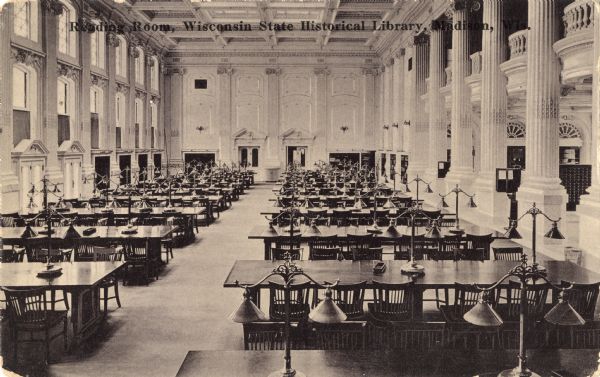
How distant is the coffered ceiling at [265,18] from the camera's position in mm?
25062

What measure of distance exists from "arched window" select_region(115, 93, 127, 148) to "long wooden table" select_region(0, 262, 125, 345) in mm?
19424

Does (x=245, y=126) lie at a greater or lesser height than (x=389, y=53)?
lesser

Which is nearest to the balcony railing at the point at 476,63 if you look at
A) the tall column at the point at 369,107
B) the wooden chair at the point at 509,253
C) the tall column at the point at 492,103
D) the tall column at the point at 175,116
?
the tall column at the point at 492,103

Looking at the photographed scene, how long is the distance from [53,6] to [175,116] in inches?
691

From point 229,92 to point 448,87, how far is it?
57.5ft

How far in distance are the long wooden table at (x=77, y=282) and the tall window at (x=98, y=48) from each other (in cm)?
1744

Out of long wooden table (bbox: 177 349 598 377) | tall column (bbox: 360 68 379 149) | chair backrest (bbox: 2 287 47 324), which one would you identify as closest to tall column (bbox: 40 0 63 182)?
chair backrest (bbox: 2 287 47 324)

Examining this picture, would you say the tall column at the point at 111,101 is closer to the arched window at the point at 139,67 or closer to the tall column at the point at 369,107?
the arched window at the point at 139,67

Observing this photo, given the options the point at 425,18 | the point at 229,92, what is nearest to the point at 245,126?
the point at 229,92

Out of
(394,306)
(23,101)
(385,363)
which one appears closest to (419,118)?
(23,101)

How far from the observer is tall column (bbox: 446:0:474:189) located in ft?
61.8

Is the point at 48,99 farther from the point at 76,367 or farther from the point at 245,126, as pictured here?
the point at 245,126

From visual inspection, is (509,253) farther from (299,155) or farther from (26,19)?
(299,155)

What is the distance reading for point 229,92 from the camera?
3572 centimetres
